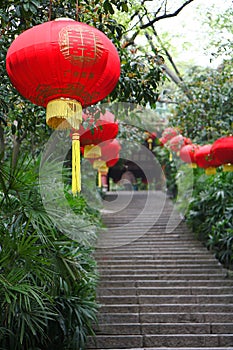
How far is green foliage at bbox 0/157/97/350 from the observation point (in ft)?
10.0

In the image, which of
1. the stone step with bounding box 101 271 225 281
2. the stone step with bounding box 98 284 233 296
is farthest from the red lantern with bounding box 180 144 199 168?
the stone step with bounding box 98 284 233 296

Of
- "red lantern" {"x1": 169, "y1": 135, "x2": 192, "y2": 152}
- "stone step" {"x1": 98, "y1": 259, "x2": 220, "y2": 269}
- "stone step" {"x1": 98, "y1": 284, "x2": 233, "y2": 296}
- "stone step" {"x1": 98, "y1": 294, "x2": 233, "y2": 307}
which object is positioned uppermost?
"red lantern" {"x1": 169, "y1": 135, "x2": 192, "y2": 152}

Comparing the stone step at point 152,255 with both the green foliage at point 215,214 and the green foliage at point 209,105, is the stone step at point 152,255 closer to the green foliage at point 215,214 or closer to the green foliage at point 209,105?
the green foliage at point 215,214

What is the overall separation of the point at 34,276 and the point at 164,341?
1.69m

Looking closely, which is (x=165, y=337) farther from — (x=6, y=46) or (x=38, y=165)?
(x=6, y=46)

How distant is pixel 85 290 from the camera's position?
181 inches

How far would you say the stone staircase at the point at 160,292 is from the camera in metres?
4.84

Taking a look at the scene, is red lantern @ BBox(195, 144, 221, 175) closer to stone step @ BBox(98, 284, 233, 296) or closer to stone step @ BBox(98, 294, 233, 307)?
stone step @ BBox(98, 284, 233, 296)

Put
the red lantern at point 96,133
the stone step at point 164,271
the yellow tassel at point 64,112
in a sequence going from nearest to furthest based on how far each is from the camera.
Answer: the yellow tassel at point 64,112 → the red lantern at point 96,133 → the stone step at point 164,271

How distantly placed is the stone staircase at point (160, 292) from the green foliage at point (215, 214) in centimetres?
20

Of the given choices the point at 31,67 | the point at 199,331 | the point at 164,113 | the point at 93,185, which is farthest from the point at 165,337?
the point at 164,113

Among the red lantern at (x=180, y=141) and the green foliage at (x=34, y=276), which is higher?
the red lantern at (x=180, y=141)

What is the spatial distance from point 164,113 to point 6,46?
1039 centimetres

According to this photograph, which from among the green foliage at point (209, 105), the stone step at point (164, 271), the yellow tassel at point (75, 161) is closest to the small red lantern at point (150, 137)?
the green foliage at point (209, 105)
